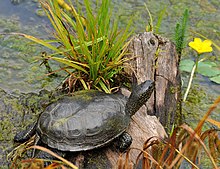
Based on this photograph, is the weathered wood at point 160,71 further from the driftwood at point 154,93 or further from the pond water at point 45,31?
the pond water at point 45,31

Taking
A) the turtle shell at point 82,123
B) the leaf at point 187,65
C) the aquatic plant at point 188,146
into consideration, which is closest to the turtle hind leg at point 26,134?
the turtle shell at point 82,123

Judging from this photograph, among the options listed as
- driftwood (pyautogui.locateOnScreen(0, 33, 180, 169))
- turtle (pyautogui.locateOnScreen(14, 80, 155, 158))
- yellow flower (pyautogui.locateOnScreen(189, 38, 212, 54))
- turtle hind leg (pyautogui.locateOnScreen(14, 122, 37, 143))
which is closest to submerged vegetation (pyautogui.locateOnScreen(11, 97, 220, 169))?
turtle (pyautogui.locateOnScreen(14, 80, 155, 158))

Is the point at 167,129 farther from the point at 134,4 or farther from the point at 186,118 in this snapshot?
the point at 134,4

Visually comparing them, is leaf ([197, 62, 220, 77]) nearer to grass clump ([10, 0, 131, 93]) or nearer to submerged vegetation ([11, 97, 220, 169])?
grass clump ([10, 0, 131, 93])

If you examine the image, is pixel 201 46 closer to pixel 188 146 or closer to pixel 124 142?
pixel 124 142

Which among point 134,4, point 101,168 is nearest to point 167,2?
point 134,4
